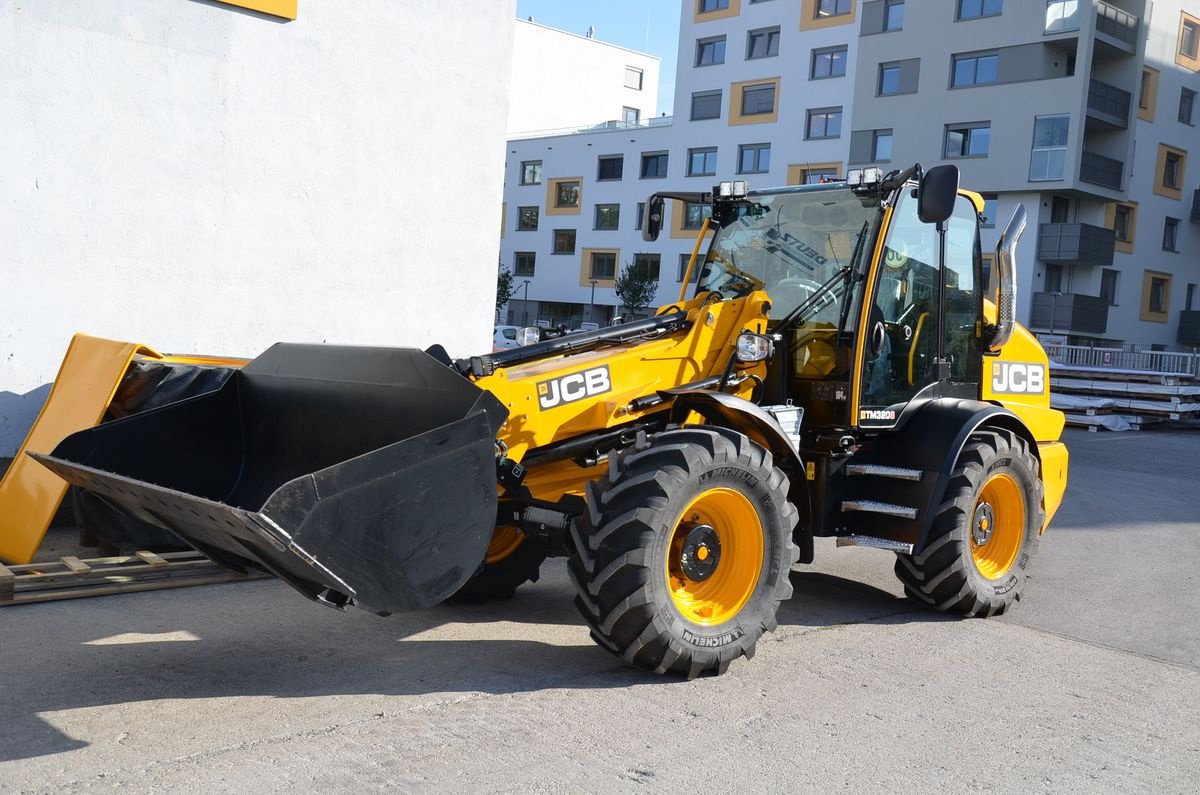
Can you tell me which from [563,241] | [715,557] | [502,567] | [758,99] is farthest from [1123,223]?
[715,557]

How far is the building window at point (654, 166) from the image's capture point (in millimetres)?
54969

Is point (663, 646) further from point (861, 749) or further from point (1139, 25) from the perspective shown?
point (1139, 25)

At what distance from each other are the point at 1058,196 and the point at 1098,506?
104 ft

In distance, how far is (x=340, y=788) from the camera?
4031 mm

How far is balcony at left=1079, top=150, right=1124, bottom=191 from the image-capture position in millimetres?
39737

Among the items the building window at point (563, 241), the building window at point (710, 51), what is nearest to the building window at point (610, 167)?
the building window at point (563, 241)

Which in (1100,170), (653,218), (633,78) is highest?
(633,78)

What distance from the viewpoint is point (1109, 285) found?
42.7 metres

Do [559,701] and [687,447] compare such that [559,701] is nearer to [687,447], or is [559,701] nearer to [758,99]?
[687,447]

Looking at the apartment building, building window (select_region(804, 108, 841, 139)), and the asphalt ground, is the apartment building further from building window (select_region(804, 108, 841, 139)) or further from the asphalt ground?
the asphalt ground

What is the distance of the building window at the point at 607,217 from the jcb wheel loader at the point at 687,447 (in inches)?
1952

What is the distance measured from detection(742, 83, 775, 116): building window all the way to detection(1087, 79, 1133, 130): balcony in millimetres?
14121

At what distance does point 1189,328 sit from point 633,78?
35993 mm

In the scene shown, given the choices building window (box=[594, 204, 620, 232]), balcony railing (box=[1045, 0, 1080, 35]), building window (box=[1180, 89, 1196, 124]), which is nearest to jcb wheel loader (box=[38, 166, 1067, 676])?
balcony railing (box=[1045, 0, 1080, 35])
